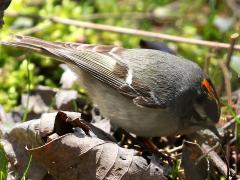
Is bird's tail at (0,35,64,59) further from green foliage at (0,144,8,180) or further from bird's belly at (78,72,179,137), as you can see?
green foliage at (0,144,8,180)

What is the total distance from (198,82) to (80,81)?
3.46ft

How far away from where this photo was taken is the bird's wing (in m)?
4.26

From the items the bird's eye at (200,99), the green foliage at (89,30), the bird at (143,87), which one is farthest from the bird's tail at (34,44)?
the bird's eye at (200,99)

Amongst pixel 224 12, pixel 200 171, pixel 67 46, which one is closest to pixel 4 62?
pixel 67 46

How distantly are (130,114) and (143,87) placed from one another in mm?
235

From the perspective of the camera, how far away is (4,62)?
17.6 ft

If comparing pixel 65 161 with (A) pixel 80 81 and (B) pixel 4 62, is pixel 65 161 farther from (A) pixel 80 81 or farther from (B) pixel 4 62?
(B) pixel 4 62

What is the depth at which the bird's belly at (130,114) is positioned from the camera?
4117 millimetres

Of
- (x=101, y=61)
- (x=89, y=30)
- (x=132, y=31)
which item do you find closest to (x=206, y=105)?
(x=101, y=61)

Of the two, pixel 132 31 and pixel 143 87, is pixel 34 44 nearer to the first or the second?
pixel 143 87

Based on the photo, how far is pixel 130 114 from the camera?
422 centimetres

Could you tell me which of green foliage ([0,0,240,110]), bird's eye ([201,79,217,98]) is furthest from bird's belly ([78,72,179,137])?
green foliage ([0,0,240,110])

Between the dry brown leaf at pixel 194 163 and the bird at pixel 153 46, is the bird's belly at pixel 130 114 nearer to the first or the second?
the dry brown leaf at pixel 194 163

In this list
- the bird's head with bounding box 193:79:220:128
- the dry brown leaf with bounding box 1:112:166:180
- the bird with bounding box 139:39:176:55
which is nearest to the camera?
the dry brown leaf with bounding box 1:112:166:180
